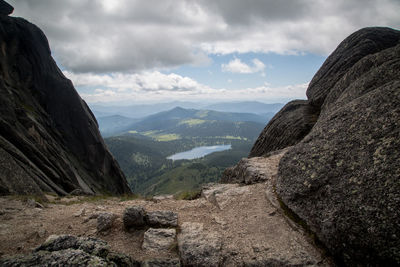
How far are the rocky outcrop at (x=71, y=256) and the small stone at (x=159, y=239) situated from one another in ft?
4.21

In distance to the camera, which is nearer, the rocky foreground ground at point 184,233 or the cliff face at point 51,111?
the rocky foreground ground at point 184,233

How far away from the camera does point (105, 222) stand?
31.7 feet

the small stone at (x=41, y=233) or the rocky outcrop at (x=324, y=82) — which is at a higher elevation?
the rocky outcrop at (x=324, y=82)

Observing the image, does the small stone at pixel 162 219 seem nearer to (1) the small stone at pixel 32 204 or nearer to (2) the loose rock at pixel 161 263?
(2) the loose rock at pixel 161 263

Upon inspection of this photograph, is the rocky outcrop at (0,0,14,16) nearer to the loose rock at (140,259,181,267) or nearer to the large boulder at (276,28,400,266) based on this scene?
the loose rock at (140,259,181,267)

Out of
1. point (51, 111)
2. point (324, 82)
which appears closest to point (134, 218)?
point (324, 82)

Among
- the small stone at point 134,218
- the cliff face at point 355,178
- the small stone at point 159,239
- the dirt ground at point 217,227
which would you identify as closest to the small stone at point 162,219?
the small stone at point 134,218

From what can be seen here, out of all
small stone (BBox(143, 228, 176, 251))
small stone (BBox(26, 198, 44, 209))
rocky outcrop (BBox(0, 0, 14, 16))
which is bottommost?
small stone (BBox(26, 198, 44, 209))

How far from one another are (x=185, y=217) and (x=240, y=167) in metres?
8.53

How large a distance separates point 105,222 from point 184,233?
13.0 ft

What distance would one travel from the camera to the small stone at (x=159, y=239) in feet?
26.6

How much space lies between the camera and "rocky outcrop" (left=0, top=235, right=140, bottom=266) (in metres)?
5.51

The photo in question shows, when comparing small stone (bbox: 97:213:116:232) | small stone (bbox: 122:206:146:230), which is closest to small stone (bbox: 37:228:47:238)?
small stone (bbox: 97:213:116:232)

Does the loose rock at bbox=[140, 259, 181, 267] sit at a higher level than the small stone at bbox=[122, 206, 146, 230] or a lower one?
lower
